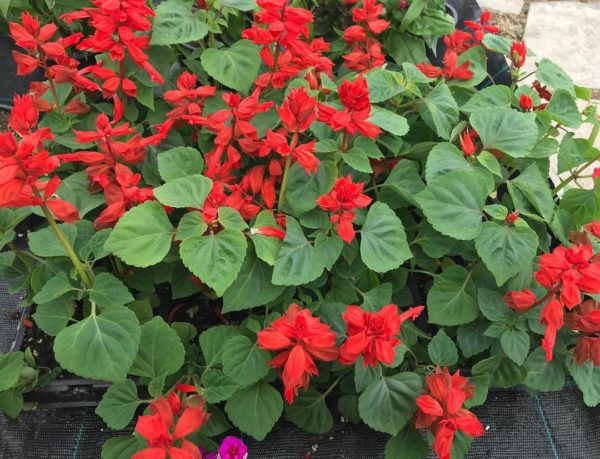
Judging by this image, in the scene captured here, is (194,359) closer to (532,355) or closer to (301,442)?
(301,442)

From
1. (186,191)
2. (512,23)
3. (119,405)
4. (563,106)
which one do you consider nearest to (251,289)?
(186,191)

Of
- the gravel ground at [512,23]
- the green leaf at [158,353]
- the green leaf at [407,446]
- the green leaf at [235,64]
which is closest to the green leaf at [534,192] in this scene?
the green leaf at [407,446]

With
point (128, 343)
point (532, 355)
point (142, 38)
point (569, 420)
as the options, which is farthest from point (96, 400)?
point (569, 420)

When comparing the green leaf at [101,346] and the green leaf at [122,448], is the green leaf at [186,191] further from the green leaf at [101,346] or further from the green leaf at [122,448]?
the green leaf at [122,448]

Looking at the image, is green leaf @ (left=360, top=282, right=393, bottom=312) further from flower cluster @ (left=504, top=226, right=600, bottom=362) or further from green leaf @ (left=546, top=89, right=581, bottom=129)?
green leaf @ (left=546, top=89, right=581, bottom=129)

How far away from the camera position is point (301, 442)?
1351 mm

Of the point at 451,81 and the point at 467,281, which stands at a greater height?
the point at 451,81

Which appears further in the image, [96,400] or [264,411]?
[96,400]

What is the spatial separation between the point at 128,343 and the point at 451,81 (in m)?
0.97

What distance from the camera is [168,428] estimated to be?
0.97 metres

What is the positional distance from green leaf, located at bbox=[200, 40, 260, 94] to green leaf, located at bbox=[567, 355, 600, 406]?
2.90 ft

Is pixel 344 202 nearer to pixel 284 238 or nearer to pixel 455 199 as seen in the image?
pixel 284 238

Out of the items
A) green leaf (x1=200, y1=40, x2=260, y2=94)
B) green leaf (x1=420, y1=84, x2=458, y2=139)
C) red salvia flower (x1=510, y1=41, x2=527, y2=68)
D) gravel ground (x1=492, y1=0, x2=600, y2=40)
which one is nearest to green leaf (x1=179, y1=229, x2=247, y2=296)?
green leaf (x1=200, y1=40, x2=260, y2=94)

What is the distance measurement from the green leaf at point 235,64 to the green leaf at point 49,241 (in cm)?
45
